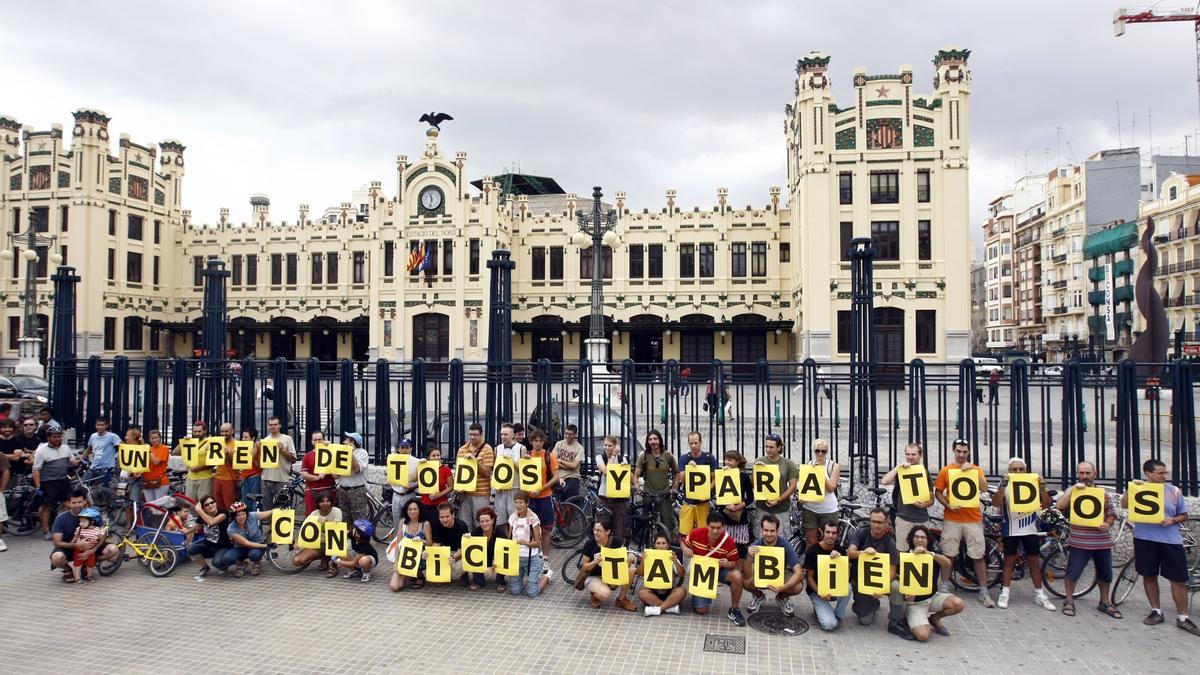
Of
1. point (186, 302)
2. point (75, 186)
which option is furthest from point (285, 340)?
point (75, 186)

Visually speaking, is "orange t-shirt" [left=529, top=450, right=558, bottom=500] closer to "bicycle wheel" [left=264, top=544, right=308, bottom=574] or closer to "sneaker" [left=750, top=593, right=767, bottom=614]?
"sneaker" [left=750, top=593, right=767, bottom=614]

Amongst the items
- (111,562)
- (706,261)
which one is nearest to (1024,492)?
(111,562)

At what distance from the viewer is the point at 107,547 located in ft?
30.4

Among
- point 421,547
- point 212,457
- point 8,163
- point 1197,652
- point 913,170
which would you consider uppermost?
point 8,163

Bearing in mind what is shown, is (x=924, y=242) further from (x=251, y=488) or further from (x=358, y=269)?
(x=251, y=488)

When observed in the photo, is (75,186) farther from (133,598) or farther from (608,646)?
(608,646)

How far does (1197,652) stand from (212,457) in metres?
Answer: 11.7

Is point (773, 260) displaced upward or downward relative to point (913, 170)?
downward

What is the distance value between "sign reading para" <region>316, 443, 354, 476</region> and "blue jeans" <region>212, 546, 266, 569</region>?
→ 1.27m

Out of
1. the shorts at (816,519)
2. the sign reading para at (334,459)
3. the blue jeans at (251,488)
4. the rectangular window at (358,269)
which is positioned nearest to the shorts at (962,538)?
the shorts at (816,519)

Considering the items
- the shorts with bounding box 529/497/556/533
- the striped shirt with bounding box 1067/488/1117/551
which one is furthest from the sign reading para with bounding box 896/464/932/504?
the shorts with bounding box 529/497/556/533

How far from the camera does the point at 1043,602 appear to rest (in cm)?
823

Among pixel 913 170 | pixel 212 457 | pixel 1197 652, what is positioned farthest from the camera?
pixel 913 170

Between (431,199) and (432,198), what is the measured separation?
0.08 metres
